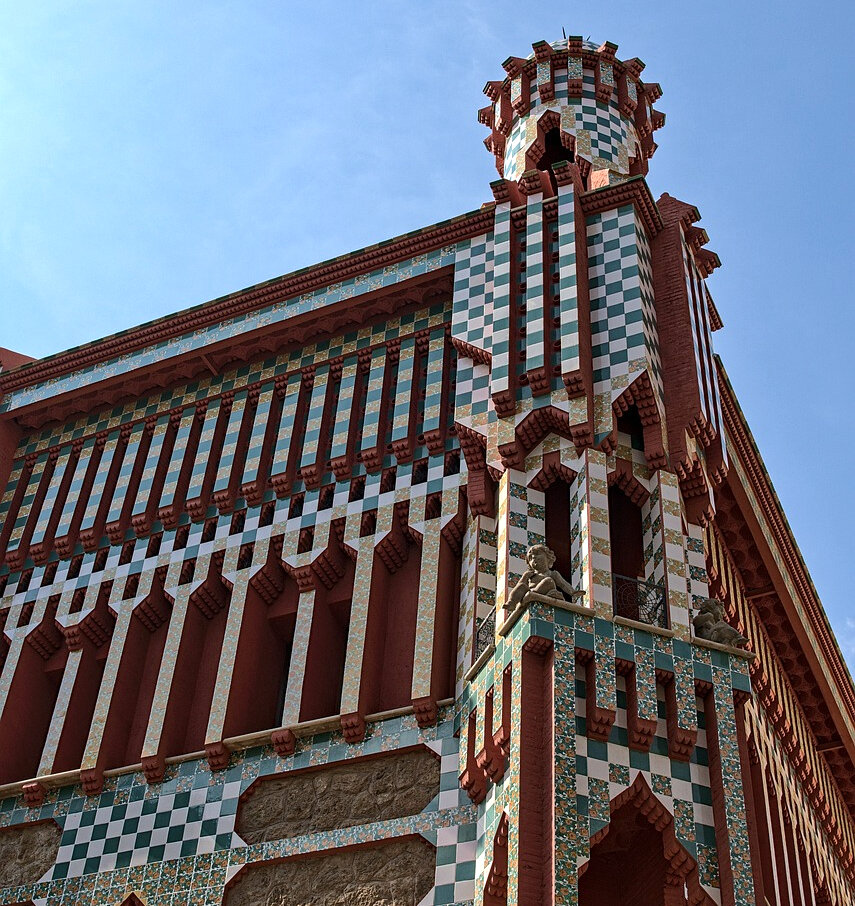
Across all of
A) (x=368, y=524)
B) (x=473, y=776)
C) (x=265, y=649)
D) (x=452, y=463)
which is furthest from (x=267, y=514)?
(x=473, y=776)

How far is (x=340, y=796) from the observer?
1038cm

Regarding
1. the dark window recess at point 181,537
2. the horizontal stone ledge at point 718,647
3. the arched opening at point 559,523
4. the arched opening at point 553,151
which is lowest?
the horizontal stone ledge at point 718,647

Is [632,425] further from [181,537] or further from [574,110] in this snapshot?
[574,110]

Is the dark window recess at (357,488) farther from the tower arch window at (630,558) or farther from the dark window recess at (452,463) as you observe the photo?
the tower arch window at (630,558)

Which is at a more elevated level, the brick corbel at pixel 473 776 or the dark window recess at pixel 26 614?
the dark window recess at pixel 26 614

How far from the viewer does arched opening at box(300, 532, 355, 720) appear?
11.1m

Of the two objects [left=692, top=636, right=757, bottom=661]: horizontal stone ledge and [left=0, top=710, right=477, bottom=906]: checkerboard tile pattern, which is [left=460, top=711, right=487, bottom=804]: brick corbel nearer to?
[left=0, top=710, right=477, bottom=906]: checkerboard tile pattern

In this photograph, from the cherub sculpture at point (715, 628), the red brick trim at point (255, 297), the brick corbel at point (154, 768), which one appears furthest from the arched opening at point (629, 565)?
the brick corbel at point (154, 768)

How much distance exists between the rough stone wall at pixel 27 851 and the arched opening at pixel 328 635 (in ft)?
7.83

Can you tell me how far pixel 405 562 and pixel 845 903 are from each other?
704 cm

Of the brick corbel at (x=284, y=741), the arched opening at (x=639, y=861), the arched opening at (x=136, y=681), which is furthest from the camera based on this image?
the arched opening at (x=136, y=681)

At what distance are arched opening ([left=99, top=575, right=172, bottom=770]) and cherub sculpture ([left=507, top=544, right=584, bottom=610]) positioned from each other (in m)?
3.81

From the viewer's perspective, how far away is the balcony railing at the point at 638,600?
10070 mm

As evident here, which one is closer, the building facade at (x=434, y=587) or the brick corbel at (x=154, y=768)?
the building facade at (x=434, y=587)
